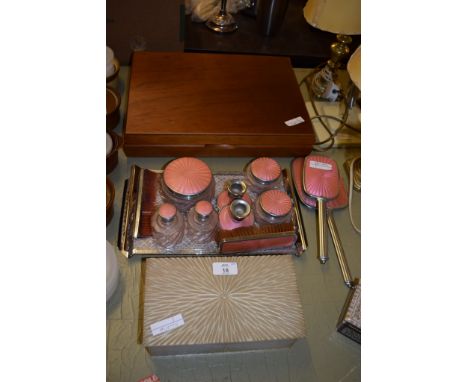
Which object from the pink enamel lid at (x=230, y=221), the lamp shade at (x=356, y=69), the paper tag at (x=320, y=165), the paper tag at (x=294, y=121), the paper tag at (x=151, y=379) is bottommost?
the paper tag at (x=151, y=379)

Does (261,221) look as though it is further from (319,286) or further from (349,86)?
(349,86)

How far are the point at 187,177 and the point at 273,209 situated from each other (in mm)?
160

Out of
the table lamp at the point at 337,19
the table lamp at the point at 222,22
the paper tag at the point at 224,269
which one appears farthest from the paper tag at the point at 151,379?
the table lamp at the point at 222,22

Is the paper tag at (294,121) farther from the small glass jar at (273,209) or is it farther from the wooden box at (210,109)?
the small glass jar at (273,209)

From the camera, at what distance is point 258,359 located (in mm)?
550

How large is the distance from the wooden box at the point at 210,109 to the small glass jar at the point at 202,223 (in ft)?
0.57

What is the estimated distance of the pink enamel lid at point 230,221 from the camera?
0.64 m

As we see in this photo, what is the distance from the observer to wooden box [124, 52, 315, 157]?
0.71m

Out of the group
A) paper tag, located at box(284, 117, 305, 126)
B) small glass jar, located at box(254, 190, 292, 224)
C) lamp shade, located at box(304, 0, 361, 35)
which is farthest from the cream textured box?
lamp shade, located at box(304, 0, 361, 35)

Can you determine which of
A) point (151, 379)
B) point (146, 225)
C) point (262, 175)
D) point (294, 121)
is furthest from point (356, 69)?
point (151, 379)

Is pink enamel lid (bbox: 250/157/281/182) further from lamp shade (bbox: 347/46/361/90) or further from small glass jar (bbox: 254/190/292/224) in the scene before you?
lamp shade (bbox: 347/46/361/90)

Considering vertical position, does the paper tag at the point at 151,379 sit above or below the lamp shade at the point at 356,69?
below

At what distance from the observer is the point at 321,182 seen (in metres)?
0.72

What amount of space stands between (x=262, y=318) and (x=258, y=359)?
3.3 inches
